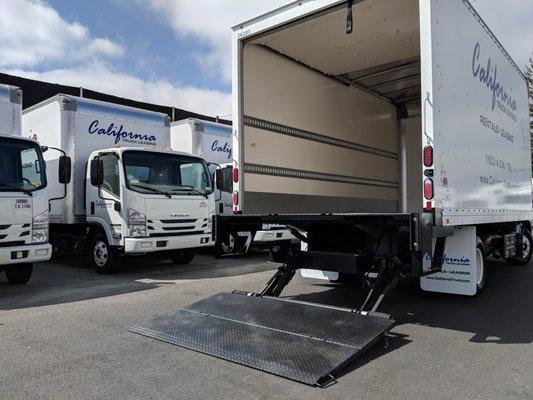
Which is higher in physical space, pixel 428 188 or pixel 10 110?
pixel 10 110

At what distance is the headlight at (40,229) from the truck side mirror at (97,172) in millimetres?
1522

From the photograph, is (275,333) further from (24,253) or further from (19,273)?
(19,273)

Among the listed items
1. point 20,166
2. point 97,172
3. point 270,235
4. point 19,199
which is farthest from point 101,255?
point 270,235

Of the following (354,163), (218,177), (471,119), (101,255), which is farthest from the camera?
(218,177)

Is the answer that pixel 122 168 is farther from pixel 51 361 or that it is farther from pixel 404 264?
pixel 404 264

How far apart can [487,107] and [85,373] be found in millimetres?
5872

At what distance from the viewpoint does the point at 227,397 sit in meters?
3.37

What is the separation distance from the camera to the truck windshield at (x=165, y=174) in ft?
29.3

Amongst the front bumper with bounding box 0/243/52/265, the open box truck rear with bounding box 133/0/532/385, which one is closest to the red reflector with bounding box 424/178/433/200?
the open box truck rear with bounding box 133/0/532/385

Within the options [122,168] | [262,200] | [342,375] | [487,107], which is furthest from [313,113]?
[342,375]

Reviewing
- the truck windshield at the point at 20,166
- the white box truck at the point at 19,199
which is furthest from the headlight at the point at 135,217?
the truck windshield at the point at 20,166

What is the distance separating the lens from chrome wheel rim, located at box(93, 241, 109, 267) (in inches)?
364

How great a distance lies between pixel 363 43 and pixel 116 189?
5.14 metres

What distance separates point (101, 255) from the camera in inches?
368
